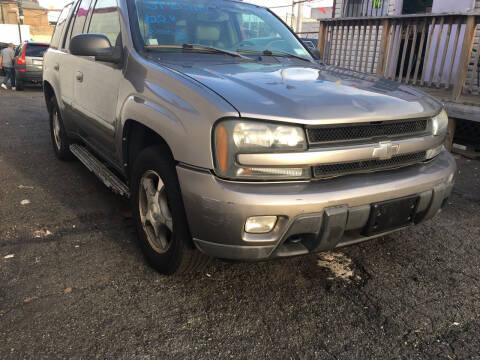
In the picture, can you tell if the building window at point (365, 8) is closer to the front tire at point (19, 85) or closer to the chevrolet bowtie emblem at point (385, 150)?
the chevrolet bowtie emblem at point (385, 150)

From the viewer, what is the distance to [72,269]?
9.07 feet

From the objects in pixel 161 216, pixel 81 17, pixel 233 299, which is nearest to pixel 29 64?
pixel 81 17

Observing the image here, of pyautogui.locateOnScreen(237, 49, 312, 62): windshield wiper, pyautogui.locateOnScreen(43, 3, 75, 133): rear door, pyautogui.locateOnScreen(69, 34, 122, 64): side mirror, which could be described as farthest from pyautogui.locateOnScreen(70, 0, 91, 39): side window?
pyautogui.locateOnScreen(237, 49, 312, 62): windshield wiper

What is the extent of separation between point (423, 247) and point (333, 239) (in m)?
1.40

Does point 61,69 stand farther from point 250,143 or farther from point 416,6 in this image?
point 416,6

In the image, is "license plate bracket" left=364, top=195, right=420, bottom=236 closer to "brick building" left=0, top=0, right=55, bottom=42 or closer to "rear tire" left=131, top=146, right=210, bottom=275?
"rear tire" left=131, top=146, right=210, bottom=275

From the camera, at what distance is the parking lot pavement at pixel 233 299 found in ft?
6.87

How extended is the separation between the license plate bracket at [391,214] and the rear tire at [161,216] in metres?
0.96

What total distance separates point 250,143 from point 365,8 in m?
11.7

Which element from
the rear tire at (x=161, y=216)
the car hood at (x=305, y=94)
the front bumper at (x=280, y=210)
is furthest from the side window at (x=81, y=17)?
the front bumper at (x=280, y=210)

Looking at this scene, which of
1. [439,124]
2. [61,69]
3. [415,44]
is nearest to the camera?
[439,124]

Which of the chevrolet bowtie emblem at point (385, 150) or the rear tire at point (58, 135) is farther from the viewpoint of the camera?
the rear tire at point (58, 135)

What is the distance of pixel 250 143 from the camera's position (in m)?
2.01

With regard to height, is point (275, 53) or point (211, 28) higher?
point (211, 28)
